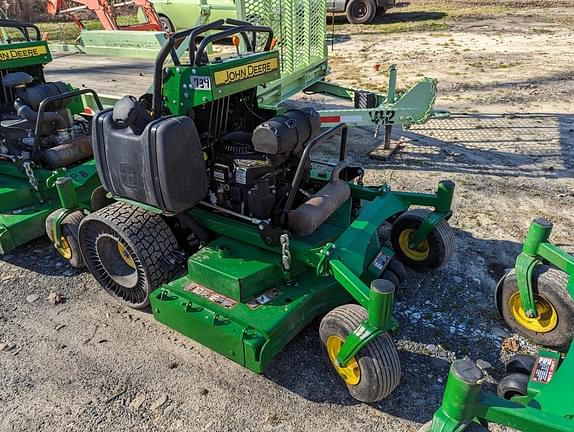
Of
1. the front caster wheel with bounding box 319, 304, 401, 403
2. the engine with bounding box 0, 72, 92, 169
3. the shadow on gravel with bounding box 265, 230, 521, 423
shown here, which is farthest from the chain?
the front caster wheel with bounding box 319, 304, 401, 403

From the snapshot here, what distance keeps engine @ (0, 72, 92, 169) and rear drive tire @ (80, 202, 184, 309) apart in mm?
1563

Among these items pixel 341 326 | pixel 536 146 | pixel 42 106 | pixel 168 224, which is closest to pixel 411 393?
pixel 341 326

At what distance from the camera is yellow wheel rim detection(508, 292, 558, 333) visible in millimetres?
3615

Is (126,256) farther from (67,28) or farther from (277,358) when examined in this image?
(67,28)

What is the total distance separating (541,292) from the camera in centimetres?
354

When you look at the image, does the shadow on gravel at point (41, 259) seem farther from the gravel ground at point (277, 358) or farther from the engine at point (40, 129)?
the engine at point (40, 129)

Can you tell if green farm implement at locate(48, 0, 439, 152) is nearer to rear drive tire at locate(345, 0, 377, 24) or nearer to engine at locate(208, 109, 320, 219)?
engine at locate(208, 109, 320, 219)

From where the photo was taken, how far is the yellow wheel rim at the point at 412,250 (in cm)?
448

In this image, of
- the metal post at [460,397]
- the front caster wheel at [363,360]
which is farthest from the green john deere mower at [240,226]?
the metal post at [460,397]

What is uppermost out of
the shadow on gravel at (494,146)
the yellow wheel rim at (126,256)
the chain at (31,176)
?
the chain at (31,176)

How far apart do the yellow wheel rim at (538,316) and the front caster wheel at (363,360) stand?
1.16m

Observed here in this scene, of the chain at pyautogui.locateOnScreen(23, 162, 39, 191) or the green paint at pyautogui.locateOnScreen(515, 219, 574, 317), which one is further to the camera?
the chain at pyautogui.locateOnScreen(23, 162, 39, 191)

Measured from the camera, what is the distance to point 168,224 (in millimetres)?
4289

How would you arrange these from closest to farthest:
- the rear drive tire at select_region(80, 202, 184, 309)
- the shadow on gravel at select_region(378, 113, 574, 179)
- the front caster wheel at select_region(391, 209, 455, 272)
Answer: the rear drive tire at select_region(80, 202, 184, 309), the front caster wheel at select_region(391, 209, 455, 272), the shadow on gravel at select_region(378, 113, 574, 179)
